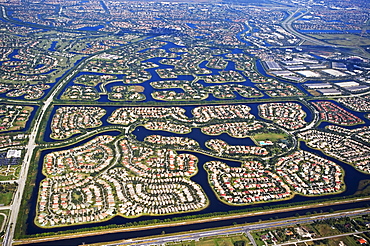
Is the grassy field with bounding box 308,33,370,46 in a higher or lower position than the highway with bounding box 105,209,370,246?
higher

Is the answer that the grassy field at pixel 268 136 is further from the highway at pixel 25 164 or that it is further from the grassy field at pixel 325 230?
the highway at pixel 25 164

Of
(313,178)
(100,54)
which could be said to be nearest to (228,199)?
(313,178)

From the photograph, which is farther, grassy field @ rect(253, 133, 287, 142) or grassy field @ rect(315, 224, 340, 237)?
grassy field @ rect(253, 133, 287, 142)

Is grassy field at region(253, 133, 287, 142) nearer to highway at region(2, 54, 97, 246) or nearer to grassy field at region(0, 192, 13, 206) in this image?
highway at region(2, 54, 97, 246)

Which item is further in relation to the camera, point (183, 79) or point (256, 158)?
point (183, 79)

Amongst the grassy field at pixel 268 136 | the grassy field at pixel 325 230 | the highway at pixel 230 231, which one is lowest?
the grassy field at pixel 325 230

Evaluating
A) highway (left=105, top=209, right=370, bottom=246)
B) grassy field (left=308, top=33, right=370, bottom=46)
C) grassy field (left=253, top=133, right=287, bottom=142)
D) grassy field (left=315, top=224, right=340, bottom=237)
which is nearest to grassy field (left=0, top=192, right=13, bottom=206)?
highway (left=105, top=209, right=370, bottom=246)

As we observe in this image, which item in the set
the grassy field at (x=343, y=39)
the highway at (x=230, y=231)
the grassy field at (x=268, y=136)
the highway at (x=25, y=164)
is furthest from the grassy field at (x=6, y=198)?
the grassy field at (x=343, y=39)

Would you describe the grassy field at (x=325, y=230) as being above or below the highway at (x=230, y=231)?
below

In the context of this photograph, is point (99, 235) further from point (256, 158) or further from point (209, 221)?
point (256, 158)
